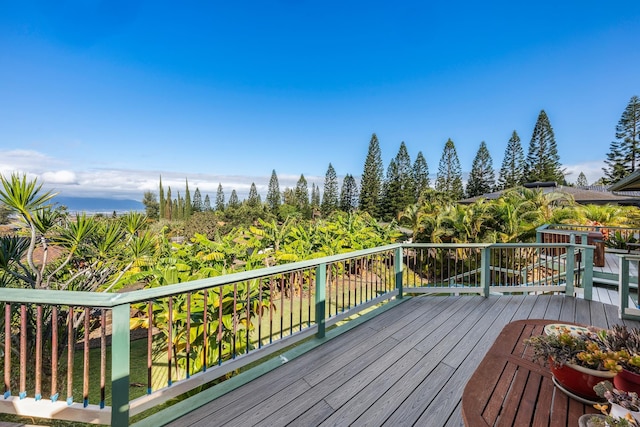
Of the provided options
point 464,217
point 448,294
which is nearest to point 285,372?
point 448,294

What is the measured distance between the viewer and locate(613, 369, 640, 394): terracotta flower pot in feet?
3.14

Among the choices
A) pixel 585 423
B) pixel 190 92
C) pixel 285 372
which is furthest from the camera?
pixel 190 92

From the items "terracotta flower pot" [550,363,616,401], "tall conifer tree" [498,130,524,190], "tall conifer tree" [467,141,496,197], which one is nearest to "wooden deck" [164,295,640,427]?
"terracotta flower pot" [550,363,616,401]

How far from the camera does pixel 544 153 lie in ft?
94.8

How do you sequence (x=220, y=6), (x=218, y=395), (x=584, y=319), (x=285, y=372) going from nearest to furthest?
(x=218, y=395), (x=285, y=372), (x=584, y=319), (x=220, y=6)

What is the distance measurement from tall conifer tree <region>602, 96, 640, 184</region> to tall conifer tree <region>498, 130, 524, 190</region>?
7.16 m

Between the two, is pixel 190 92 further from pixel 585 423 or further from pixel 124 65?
pixel 585 423

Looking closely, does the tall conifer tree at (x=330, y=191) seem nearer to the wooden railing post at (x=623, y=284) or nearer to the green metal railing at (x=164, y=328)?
the green metal railing at (x=164, y=328)

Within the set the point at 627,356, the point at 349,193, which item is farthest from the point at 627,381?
the point at 349,193

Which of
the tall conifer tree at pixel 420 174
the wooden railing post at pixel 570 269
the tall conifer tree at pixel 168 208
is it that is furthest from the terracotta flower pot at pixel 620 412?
the tall conifer tree at pixel 168 208

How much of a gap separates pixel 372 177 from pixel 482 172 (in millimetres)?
13767

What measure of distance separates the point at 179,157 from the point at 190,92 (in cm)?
1072

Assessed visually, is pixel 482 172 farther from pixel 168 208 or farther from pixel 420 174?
pixel 168 208

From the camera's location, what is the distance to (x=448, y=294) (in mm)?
4668
